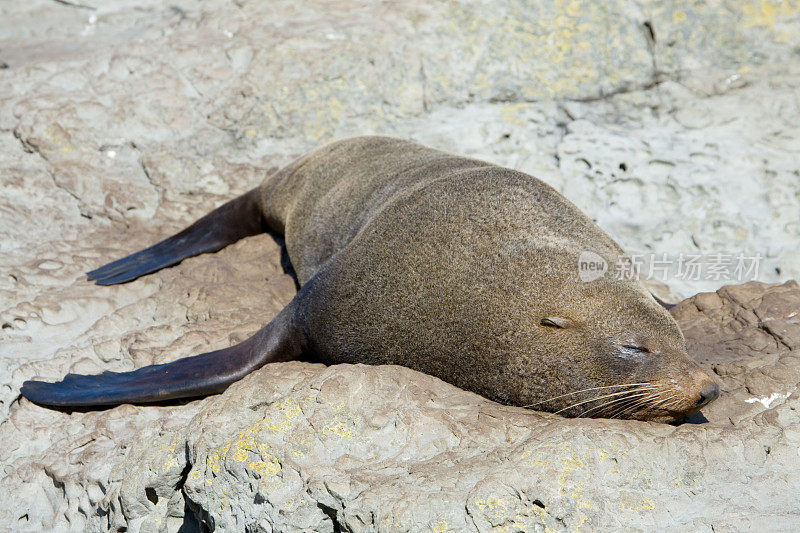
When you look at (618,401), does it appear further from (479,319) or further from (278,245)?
(278,245)

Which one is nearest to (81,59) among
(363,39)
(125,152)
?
(125,152)

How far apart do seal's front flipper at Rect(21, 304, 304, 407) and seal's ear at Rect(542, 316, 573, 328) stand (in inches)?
47.7

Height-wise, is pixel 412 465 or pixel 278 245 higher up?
pixel 412 465

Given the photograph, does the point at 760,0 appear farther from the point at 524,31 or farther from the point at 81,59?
the point at 81,59

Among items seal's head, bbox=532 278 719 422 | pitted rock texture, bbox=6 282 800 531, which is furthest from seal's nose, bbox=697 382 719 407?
pitted rock texture, bbox=6 282 800 531

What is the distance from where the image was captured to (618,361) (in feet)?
10.2

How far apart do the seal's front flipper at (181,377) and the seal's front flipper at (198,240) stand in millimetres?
Result: 1171

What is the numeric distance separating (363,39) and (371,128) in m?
0.87

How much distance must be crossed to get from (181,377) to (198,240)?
1889 mm

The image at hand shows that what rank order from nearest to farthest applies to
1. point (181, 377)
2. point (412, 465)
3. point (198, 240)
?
point (412, 465)
point (181, 377)
point (198, 240)

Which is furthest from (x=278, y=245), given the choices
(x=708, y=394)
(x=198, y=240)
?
(x=708, y=394)

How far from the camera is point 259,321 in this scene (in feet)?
14.3

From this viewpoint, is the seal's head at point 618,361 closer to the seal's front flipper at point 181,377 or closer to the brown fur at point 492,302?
the brown fur at point 492,302

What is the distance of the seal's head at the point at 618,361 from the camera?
9.85ft
